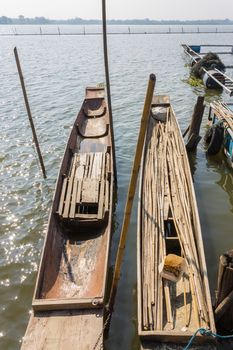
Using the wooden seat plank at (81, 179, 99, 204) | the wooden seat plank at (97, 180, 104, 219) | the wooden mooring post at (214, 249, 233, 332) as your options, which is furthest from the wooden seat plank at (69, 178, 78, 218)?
the wooden mooring post at (214, 249, 233, 332)

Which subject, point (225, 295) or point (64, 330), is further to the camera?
point (64, 330)

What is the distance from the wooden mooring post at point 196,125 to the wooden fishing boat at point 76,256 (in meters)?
4.22

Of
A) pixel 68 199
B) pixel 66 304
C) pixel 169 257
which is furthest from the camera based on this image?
pixel 68 199

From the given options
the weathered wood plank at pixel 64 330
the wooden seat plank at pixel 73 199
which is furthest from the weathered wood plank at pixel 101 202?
the weathered wood plank at pixel 64 330

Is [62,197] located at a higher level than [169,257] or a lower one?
lower

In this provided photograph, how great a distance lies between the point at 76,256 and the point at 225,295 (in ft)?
14.4

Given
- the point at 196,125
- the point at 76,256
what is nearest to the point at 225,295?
the point at 76,256

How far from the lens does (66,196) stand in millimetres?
10789

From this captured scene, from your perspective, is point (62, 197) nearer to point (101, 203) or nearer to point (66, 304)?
point (101, 203)

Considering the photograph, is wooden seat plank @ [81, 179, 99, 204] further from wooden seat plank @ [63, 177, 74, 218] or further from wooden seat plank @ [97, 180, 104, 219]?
wooden seat plank @ [63, 177, 74, 218]

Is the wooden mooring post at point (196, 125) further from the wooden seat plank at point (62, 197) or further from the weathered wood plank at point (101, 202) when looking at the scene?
the wooden seat plank at point (62, 197)

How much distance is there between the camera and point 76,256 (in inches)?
363

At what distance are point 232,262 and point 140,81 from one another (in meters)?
27.3

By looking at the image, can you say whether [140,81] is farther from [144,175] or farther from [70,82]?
[144,175]
